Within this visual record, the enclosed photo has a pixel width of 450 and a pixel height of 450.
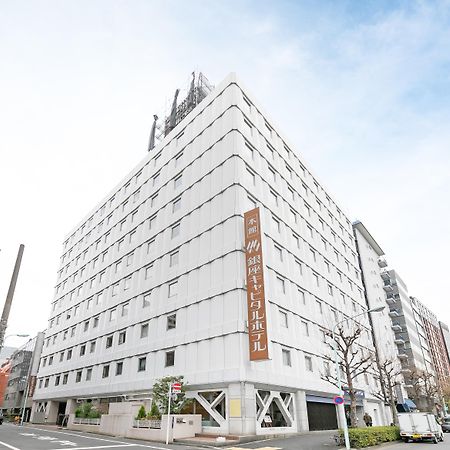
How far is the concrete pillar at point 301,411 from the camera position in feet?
89.5

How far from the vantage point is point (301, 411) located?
27.7 meters

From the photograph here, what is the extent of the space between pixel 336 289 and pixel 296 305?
505 inches

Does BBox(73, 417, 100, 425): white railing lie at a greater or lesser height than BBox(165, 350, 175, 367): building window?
lesser

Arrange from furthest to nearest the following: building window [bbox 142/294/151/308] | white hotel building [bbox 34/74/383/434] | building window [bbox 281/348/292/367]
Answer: building window [bbox 142/294/151/308] < building window [bbox 281/348/292/367] < white hotel building [bbox 34/74/383/434]

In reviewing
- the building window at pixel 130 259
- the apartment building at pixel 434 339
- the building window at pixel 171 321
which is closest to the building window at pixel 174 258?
the building window at pixel 171 321

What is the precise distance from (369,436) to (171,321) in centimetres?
1664

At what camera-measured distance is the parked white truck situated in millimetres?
23672

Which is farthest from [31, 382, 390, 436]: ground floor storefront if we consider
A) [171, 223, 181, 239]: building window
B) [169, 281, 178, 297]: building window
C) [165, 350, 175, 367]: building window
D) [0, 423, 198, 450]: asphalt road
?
[171, 223, 181, 239]: building window

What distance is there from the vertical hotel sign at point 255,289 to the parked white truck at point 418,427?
11.1m

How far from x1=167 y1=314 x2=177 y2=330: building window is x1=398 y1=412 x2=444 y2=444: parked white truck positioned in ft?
58.0

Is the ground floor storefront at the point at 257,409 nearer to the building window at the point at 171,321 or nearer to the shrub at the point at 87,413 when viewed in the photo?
the shrub at the point at 87,413

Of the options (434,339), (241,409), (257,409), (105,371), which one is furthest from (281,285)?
(434,339)

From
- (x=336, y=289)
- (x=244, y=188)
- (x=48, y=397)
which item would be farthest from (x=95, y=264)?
(x=336, y=289)

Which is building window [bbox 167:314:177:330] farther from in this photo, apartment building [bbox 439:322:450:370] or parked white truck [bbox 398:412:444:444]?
apartment building [bbox 439:322:450:370]
